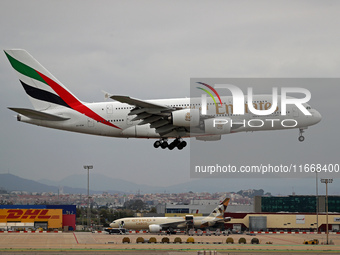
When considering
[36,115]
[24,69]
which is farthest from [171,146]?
[24,69]

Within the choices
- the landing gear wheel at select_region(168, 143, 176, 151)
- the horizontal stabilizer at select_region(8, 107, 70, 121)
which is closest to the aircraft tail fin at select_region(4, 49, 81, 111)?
the horizontal stabilizer at select_region(8, 107, 70, 121)

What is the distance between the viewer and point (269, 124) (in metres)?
75.8

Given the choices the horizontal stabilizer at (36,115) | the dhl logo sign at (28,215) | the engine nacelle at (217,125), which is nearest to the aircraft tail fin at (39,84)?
the horizontal stabilizer at (36,115)

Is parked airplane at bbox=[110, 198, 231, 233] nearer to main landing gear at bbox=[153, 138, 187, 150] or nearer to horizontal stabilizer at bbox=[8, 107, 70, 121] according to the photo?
main landing gear at bbox=[153, 138, 187, 150]

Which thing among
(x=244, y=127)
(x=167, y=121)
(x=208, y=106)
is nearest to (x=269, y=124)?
(x=244, y=127)

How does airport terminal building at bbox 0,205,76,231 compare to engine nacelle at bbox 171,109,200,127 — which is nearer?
engine nacelle at bbox 171,109,200,127

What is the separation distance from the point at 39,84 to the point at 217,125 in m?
27.7

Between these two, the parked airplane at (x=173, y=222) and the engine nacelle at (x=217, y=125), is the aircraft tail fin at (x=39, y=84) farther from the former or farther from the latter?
the parked airplane at (x=173, y=222)

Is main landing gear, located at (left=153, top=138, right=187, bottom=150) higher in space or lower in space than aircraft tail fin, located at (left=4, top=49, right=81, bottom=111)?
lower

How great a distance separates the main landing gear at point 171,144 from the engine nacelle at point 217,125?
5643 mm

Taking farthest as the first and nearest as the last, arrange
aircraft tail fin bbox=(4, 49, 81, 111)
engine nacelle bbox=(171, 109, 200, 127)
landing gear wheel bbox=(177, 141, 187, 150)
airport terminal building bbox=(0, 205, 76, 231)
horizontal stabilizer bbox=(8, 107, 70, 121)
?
airport terminal building bbox=(0, 205, 76, 231) < aircraft tail fin bbox=(4, 49, 81, 111) < landing gear wheel bbox=(177, 141, 187, 150) < horizontal stabilizer bbox=(8, 107, 70, 121) < engine nacelle bbox=(171, 109, 200, 127)

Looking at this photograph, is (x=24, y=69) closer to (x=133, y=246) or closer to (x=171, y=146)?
(x=171, y=146)

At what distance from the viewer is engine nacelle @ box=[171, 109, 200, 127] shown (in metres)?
74.6

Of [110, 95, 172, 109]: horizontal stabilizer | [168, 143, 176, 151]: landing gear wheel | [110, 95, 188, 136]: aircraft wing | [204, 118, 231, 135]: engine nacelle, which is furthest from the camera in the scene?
[168, 143, 176, 151]: landing gear wheel
